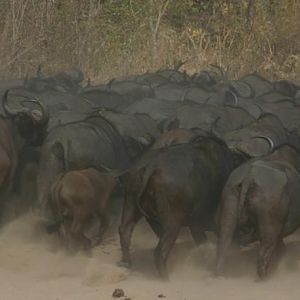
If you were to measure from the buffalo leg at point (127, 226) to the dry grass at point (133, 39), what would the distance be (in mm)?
9750

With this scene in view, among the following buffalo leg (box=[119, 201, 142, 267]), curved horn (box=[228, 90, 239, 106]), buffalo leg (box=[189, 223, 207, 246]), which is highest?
buffalo leg (box=[119, 201, 142, 267])

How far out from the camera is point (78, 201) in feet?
22.4

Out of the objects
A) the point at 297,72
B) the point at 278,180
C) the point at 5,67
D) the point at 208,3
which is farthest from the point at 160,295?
the point at 208,3

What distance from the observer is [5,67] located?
1598 centimetres

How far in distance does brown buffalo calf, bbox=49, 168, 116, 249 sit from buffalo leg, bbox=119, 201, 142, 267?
1.24ft

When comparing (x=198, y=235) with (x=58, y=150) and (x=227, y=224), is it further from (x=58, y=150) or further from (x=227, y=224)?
(x=58, y=150)

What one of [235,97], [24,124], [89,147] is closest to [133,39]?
[235,97]

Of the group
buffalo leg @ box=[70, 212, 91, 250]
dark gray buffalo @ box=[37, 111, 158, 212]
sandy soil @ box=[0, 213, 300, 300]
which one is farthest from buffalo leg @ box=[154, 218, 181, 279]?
Result: dark gray buffalo @ box=[37, 111, 158, 212]

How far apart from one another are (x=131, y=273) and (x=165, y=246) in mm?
404

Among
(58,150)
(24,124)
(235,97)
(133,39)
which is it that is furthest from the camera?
(133,39)

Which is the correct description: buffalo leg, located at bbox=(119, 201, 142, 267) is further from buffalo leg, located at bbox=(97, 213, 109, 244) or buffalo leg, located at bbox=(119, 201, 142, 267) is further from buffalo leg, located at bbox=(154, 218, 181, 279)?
buffalo leg, located at bbox=(97, 213, 109, 244)

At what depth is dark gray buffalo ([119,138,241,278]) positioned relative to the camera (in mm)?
6473

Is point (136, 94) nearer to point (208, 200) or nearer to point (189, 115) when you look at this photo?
point (189, 115)

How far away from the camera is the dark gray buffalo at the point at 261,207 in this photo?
6.37 metres
